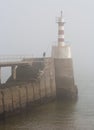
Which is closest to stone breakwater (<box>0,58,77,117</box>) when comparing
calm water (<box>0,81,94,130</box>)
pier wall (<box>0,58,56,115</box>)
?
pier wall (<box>0,58,56,115</box>)

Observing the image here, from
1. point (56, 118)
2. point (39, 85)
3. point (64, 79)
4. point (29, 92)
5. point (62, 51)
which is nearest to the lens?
point (56, 118)

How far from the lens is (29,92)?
33750 millimetres

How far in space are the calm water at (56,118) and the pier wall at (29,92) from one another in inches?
28.1

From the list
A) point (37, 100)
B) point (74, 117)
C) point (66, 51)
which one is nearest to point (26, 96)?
point (37, 100)

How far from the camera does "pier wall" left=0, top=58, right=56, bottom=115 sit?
3028 centimetres

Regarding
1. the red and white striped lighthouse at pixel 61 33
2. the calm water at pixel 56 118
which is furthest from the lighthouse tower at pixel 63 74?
the calm water at pixel 56 118

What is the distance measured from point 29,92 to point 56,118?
3.73 meters

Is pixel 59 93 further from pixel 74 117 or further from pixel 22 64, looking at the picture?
pixel 74 117

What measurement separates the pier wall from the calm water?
0.71 m

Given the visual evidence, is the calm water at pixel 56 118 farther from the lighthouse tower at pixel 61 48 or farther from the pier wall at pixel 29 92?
the lighthouse tower at pixel 61 48

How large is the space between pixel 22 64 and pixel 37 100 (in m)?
3.14

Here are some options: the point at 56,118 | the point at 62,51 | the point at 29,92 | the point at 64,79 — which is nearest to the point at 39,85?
the point at 29,92

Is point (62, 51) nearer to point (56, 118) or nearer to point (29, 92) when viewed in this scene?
point (29, 92)

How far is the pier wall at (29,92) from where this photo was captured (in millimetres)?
30281
